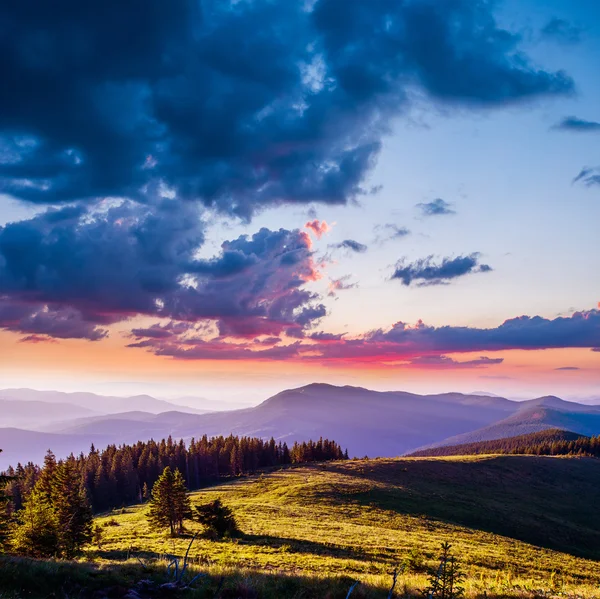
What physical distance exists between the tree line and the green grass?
333cm

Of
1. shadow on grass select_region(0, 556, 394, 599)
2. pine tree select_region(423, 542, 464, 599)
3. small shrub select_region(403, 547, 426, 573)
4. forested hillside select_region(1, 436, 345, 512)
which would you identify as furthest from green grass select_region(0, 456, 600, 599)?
forested hillside select_region(1, 436, 345, 512)

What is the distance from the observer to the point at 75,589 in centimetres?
1252

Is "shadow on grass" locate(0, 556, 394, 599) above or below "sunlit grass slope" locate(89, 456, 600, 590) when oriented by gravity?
above

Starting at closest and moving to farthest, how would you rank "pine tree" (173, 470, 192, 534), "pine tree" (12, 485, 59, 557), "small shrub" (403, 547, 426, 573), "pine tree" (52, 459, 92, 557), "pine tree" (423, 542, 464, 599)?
"pine tree" (423, 542, 464, 599)
"small shrub" (403, 547, 426, 573)
"pine tree" (12, 485, 59, 557)
"pine tree" (52, 459, 92, 557)
"pine tree" (173, 470, 192, 534)

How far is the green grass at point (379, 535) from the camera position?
47.6ft

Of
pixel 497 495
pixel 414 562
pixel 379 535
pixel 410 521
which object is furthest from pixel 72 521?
pixel 497 495

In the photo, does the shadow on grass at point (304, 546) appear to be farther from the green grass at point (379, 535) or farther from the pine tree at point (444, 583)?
the pine tree at point (444, 583)

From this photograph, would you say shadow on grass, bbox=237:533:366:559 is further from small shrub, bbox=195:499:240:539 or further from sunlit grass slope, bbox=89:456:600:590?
small shrub, bbox=195:499:240:539

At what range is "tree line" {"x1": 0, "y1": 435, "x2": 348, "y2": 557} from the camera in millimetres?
27734

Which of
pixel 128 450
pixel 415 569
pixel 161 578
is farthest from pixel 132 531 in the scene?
pixel 128 450

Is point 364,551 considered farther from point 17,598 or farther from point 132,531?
point 132,531

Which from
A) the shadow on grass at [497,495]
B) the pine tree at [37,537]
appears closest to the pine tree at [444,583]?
the pine tree at [37,537]

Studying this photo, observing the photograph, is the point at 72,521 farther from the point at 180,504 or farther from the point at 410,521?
the point at 410,521

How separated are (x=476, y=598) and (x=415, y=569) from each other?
12414 millimetres
